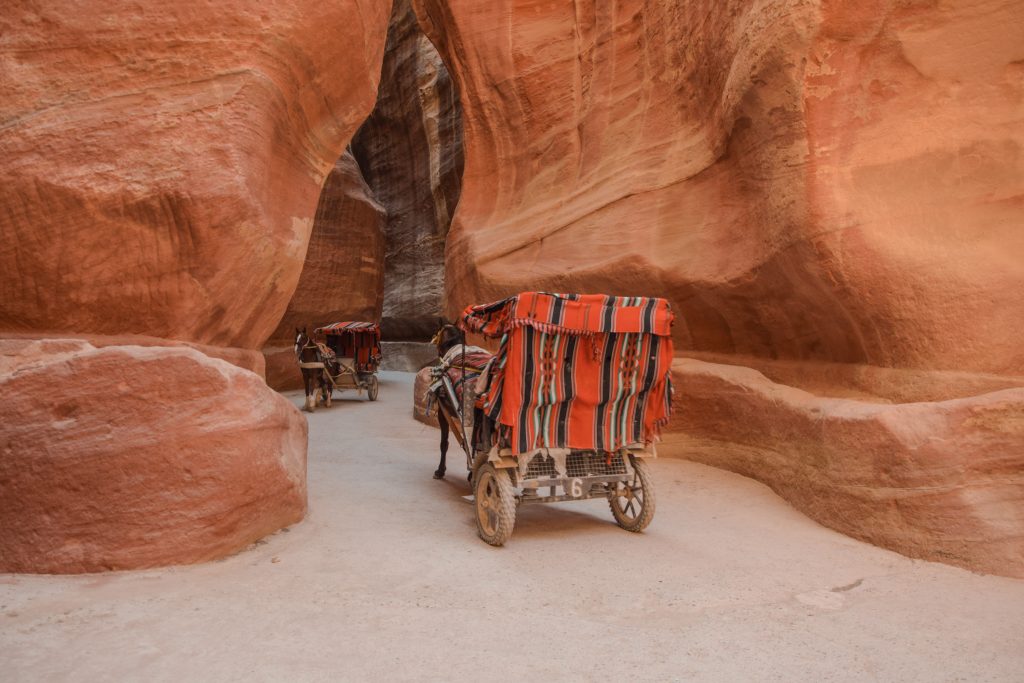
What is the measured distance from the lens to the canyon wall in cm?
339

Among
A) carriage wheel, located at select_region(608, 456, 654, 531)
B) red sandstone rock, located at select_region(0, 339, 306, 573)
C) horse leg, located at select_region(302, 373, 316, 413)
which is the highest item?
red sandstone rock, located at select_region(0, 339, 306, 573)

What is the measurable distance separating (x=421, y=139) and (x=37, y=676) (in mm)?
20157

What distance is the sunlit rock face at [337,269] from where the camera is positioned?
15.4 m

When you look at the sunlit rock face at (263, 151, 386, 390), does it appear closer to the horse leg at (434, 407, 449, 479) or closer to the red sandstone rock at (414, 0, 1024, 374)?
the red sandstone rock at (414, 0, 1024, 374)

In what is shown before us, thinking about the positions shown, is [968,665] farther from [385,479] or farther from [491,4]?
[491,4]

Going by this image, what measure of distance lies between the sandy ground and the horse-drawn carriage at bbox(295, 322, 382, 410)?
7539mm

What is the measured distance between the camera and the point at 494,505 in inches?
174

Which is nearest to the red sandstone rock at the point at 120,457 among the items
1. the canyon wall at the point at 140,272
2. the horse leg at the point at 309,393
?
the canyon wall at the point at 140,272

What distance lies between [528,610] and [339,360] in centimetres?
1079

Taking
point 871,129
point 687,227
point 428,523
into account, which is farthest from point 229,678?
point 687,227

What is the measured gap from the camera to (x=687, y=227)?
7.12 metres

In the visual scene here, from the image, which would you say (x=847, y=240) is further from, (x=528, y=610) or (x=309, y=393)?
(x=309, y=393)

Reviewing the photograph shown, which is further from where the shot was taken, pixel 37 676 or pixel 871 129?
pixel 871 129

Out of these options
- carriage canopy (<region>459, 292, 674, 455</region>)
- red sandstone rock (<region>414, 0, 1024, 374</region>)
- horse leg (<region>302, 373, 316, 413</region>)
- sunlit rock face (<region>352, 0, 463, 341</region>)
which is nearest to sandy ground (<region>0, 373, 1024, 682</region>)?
carriage canopy (<region>459, 292, 674, 455</region>)
